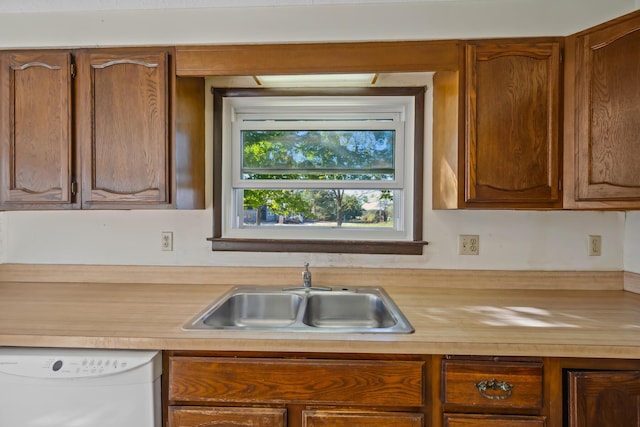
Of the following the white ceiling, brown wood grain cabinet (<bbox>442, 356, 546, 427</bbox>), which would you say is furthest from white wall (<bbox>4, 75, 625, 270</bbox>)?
brown wood grain cabinet (<bbox>442, 356, 546, 427</bbox>)

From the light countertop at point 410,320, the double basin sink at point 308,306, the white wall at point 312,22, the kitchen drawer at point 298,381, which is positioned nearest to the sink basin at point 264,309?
the double basin sink at point 308,306

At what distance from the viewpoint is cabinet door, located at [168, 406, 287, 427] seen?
1.12m

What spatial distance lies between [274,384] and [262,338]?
16 cm

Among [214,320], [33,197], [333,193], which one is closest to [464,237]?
[333,193]

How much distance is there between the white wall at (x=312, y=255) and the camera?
4.94ft

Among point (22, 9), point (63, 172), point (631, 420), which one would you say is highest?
point (22, 9)

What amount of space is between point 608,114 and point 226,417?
1795 mm

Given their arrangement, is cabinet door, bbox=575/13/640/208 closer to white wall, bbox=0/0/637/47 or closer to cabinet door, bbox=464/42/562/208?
cabinet door, bbox=464/42/562/208

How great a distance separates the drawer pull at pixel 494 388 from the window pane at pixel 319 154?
1107 mm

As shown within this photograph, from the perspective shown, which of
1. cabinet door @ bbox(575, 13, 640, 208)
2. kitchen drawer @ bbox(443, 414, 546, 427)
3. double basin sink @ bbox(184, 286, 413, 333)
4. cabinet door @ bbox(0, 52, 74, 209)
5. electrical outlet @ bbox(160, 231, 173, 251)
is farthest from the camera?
electrical outlet @ bbox(160, 231, 173, 251)

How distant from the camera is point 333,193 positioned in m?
1.96

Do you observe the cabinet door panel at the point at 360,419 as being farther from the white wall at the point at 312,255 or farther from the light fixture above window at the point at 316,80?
the light fixture above window at the point at 316,80

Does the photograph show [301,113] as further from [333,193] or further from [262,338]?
[262,338]

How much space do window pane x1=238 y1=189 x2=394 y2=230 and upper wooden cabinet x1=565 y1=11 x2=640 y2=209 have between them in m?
0.87
